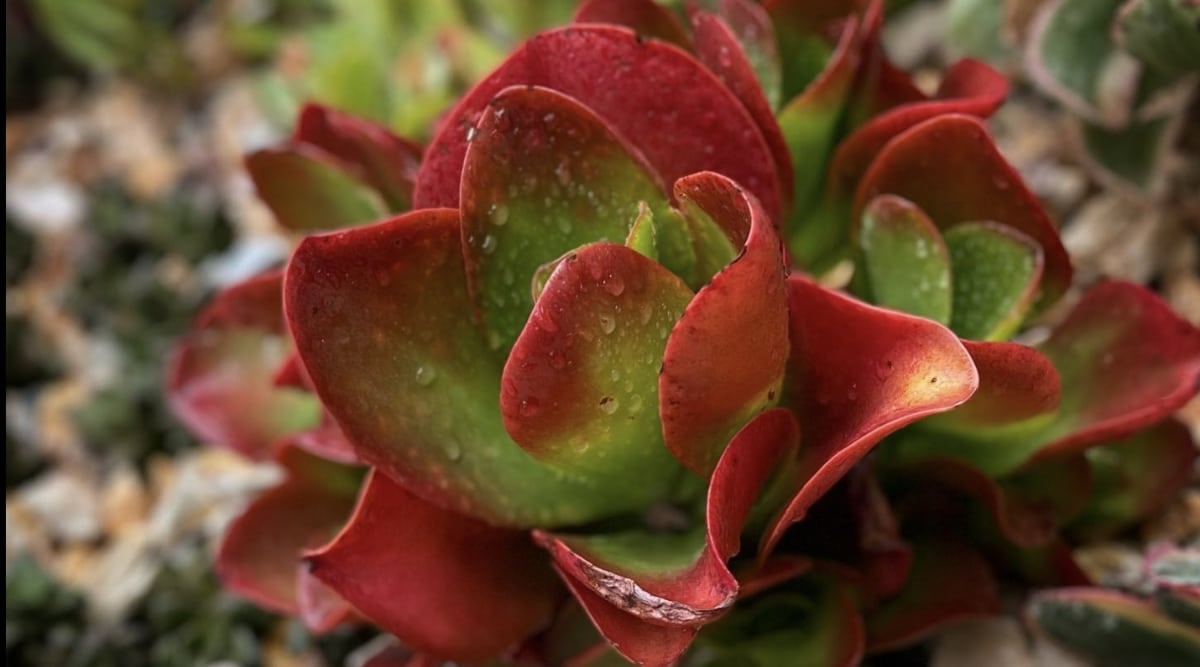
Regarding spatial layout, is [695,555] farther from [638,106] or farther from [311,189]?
[311,189]

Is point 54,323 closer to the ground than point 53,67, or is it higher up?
closer to the ground

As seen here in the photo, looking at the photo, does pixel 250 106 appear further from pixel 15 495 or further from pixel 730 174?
pixel 730 174

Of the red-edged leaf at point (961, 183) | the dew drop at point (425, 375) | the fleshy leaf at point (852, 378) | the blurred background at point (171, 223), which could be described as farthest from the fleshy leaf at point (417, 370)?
the blurred background at point (171, 223)

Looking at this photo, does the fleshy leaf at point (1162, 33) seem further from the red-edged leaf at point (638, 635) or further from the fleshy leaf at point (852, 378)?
the red-edged leaf at point (638, 635)

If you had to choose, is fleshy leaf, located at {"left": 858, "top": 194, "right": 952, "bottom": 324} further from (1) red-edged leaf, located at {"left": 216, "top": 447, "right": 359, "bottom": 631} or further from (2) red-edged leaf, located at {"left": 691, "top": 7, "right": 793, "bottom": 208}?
(1) red-edged leaf, located at {"left": 216, "top": 447, "right": 359, "bottom": 631}

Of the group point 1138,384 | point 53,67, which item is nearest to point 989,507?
point 1138,384

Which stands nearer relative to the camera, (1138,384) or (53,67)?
(1138,384)

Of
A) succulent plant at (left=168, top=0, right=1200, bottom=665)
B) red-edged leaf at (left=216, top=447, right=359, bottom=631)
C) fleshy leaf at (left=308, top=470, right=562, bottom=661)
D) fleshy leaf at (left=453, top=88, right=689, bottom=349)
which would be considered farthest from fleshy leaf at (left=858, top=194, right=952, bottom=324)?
red-edged leaf at (left=216, top=447, right=359, bottom=631)
